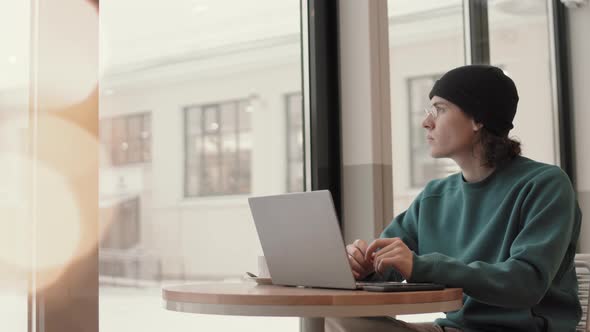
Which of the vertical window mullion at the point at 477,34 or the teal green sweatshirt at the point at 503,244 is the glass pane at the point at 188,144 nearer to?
the teal green sweatshirt at the point at 503,244

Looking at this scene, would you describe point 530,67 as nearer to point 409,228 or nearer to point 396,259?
point 409,228

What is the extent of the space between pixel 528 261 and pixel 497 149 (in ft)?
1.31

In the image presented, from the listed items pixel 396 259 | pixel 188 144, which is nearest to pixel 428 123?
pixel 396 259

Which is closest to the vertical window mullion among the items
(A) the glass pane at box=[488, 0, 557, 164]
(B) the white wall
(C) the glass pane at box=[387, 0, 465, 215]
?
(C) the glass pane at box=[387, 0, 465, 215]

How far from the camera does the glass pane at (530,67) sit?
446cm

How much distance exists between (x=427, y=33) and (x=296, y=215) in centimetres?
373

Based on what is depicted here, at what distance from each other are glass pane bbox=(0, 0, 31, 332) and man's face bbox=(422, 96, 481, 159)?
102 cm

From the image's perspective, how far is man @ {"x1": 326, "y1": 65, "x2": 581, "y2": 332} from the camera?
5.10ft

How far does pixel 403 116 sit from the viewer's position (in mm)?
7672

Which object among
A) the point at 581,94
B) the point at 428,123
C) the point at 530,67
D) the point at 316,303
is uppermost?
the point at 530,67

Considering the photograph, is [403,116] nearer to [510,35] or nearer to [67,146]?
[510,35]

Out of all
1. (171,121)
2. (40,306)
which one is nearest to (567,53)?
(40,306)

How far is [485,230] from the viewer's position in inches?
71.1

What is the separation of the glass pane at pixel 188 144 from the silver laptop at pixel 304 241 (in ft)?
1.33
